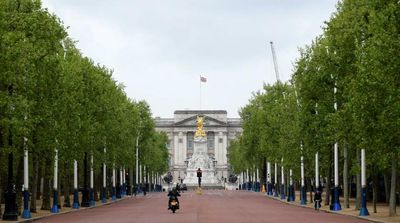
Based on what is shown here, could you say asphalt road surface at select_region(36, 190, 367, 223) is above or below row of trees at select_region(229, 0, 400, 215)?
below

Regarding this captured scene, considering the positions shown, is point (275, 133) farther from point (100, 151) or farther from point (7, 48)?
point (7, 48)

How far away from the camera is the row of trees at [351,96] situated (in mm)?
40188

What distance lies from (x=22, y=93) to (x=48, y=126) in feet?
16.9

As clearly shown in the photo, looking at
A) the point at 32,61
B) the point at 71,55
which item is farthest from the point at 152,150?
the point at 32,61

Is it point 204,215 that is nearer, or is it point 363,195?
point 204,215

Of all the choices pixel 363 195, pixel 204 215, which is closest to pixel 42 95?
pixel 204 215

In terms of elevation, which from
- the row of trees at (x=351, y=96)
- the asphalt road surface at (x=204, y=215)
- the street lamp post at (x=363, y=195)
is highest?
the row of trees at (x=351, y=96)

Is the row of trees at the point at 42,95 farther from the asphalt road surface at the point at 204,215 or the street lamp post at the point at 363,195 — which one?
the street lamp post at the point at 363,195

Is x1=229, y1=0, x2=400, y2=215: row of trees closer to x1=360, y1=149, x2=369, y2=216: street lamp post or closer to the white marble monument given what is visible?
x1=360, y1=149, x2=369, y2=216: street lamp post

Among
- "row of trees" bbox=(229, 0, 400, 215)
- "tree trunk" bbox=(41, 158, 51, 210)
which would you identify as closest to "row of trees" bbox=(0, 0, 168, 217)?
"tree trunk" bbox=(41, 158, 51, 210)

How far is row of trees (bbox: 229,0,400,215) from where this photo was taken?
132ft

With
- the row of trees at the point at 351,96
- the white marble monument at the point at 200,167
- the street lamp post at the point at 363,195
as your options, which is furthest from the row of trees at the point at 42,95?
the white marble monument at the point at 200,167

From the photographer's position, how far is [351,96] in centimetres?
4844

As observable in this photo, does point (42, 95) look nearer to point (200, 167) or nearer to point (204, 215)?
point (204, 215)
